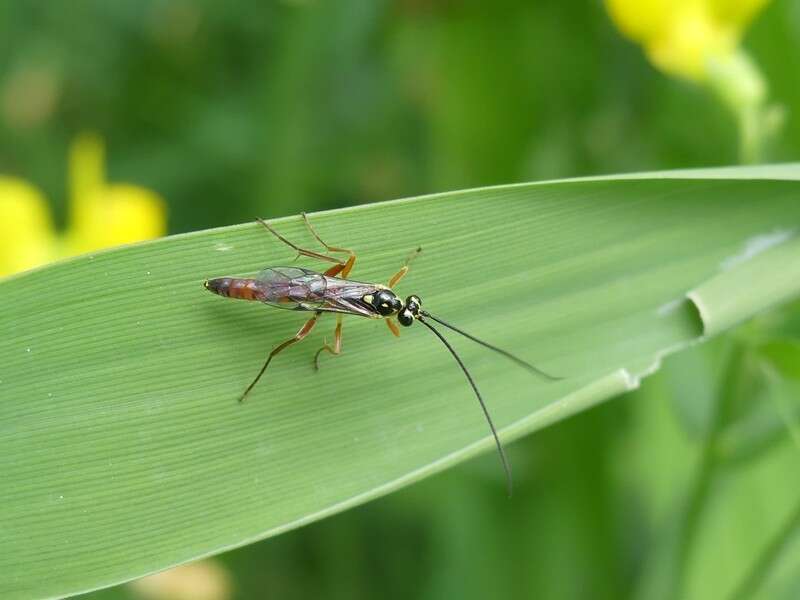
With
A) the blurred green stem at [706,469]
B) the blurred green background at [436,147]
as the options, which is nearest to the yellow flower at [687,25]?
the blurred green background at [436,147]

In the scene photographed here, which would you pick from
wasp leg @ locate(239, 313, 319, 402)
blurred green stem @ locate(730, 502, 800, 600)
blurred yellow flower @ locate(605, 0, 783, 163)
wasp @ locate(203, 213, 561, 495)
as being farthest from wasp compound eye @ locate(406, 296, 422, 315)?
blurred yellow flower @ locate(605, 0, 783, 163)

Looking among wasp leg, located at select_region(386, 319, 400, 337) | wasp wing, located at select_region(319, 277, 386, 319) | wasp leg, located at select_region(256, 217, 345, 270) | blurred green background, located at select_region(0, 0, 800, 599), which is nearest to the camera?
wasp leg, located at select_region(256, 217, 345, 270)

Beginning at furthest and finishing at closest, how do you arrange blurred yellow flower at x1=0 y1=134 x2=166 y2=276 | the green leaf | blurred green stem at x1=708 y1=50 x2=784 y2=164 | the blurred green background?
the blurred green background < blurred yellow flower at x1=0 y1=134 x2=166 y2=276 < blurred green stem at x1=708 y1=50 x2=784 y2=164 < the green leaf

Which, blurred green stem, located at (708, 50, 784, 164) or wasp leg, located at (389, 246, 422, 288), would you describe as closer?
wasp leg, located at (389, 246, 422, 288)

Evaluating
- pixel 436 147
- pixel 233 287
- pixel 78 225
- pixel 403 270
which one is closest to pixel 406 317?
pixel 403 270

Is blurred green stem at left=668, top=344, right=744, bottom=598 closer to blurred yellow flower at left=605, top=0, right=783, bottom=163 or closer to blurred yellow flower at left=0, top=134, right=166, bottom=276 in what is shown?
blurred yellow flower at left=605, top=0, right=783, bottom=163

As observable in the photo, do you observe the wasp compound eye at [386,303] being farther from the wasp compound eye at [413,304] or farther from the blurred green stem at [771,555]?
the blurred green stem at [771,555]
